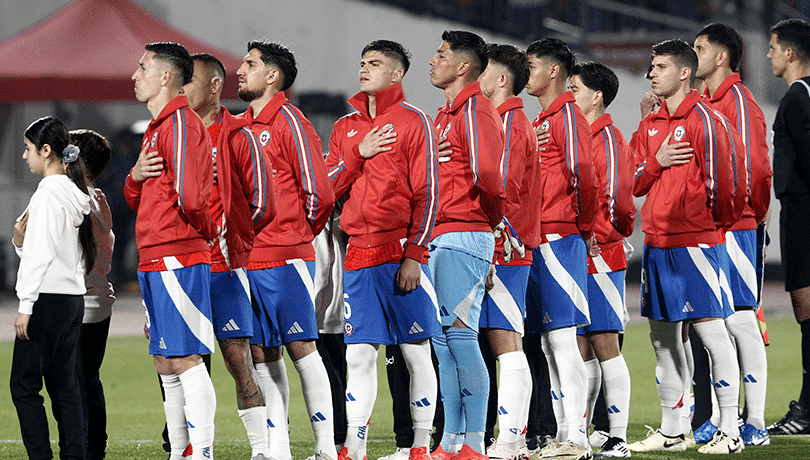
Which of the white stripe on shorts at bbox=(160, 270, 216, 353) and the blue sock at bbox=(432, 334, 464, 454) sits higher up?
the white stripe on shorts at bbox=(160, 270, 216, 353)

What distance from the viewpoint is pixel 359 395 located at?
16.5 ft

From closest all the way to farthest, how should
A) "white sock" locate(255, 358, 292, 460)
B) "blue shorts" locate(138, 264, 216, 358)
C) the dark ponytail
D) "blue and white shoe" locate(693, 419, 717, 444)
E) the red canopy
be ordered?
1. "blue shorts" locate(138, 264, 216, 358)
2. the dark ponytail
3. "white sock" locate(255, 358, 292, 460)
4. "blue and white shoe" locate(693, 419, 717, 444)
5. the red canopy

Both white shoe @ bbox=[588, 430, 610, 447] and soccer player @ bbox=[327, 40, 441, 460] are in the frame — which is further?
white shoe @ bbox=[588, 430, 610, 447]

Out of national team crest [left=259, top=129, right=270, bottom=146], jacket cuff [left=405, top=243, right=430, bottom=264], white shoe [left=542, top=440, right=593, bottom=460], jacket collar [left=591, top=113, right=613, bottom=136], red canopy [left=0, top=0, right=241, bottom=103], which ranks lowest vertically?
white shoe [left=542, top=440, right=593, bottom=460]

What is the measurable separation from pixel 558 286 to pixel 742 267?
1.43 meters

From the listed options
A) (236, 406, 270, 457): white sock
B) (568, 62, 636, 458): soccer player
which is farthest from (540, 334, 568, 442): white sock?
(236, 406, 270, 457): white sock

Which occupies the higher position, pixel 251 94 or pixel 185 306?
pixel 251 94

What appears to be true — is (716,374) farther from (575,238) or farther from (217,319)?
(217,319)

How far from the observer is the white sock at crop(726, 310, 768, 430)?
242 inches

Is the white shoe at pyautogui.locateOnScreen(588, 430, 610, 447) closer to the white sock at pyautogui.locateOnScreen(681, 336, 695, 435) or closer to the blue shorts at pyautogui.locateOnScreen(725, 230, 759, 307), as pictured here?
the white sock at pyautogui.locateOnScreen(681, 336, 695, 435)

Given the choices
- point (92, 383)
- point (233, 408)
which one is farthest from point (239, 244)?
point (233, 408)

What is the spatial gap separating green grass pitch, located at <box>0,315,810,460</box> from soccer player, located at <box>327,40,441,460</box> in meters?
1.06

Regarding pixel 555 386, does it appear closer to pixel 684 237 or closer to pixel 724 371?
pixel 724 371

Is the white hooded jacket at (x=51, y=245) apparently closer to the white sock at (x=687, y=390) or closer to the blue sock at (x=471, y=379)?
the blue sock at (x=471, y=379)
